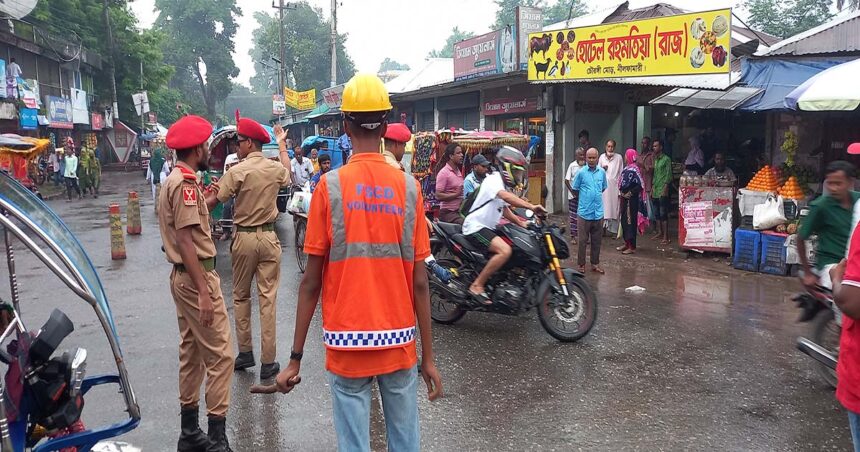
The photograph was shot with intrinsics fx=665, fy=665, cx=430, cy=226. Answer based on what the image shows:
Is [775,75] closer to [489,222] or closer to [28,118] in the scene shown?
[489,222]

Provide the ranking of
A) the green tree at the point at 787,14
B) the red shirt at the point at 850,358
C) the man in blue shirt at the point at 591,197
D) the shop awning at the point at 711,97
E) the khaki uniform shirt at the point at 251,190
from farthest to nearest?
1. the green tree at the point at 787,14
2. the shop awning at the point at 711,97
3. the man in blue shirt at the point at 591,197
4. the khaki uniform shirt at the point at 251,190
5. the red shirt at the point at 850,358

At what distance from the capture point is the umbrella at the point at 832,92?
7395mm

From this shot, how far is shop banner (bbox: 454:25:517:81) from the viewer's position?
578 inches

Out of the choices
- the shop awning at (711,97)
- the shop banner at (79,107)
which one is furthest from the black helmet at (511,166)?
the shop banner at (79,107)

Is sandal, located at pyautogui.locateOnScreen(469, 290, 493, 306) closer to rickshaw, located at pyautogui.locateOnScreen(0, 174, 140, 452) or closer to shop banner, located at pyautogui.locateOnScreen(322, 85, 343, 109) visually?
rickshaw, located at pyautogui.locateOnScreen(0, 174, 140, 452)

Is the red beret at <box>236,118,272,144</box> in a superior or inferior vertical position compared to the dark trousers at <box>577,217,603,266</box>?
superior

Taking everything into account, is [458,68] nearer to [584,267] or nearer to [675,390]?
[584,267]

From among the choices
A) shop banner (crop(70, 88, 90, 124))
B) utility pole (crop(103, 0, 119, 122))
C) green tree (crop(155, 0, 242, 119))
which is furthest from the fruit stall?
green tree (crop(155, 0, 242, 119))

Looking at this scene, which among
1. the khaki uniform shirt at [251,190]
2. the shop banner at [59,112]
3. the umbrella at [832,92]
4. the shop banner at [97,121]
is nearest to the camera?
the khaki uniform shirt at [251,190]

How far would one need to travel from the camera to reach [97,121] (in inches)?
1454

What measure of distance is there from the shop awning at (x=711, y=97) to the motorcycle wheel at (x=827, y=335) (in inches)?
220

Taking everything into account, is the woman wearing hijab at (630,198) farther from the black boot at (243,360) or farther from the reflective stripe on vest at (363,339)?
the reflective stripe on vest at (363,339)

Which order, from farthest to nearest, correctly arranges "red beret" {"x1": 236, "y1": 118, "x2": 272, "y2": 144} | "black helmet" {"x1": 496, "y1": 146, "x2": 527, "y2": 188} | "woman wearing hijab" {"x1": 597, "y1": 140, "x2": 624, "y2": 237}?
"woman wearing hijab" {"x1": 597, "y1": 140, "x2": 624, "y2": 237} → "black helmet" {"x1": 496, "y1": 146, "x2": 527, "y2": 188} → "red beret" {"x1": 236, "y1": 118, "x2": 272, "y2": 144}

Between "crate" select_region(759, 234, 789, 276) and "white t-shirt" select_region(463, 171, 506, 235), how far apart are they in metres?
4.78
